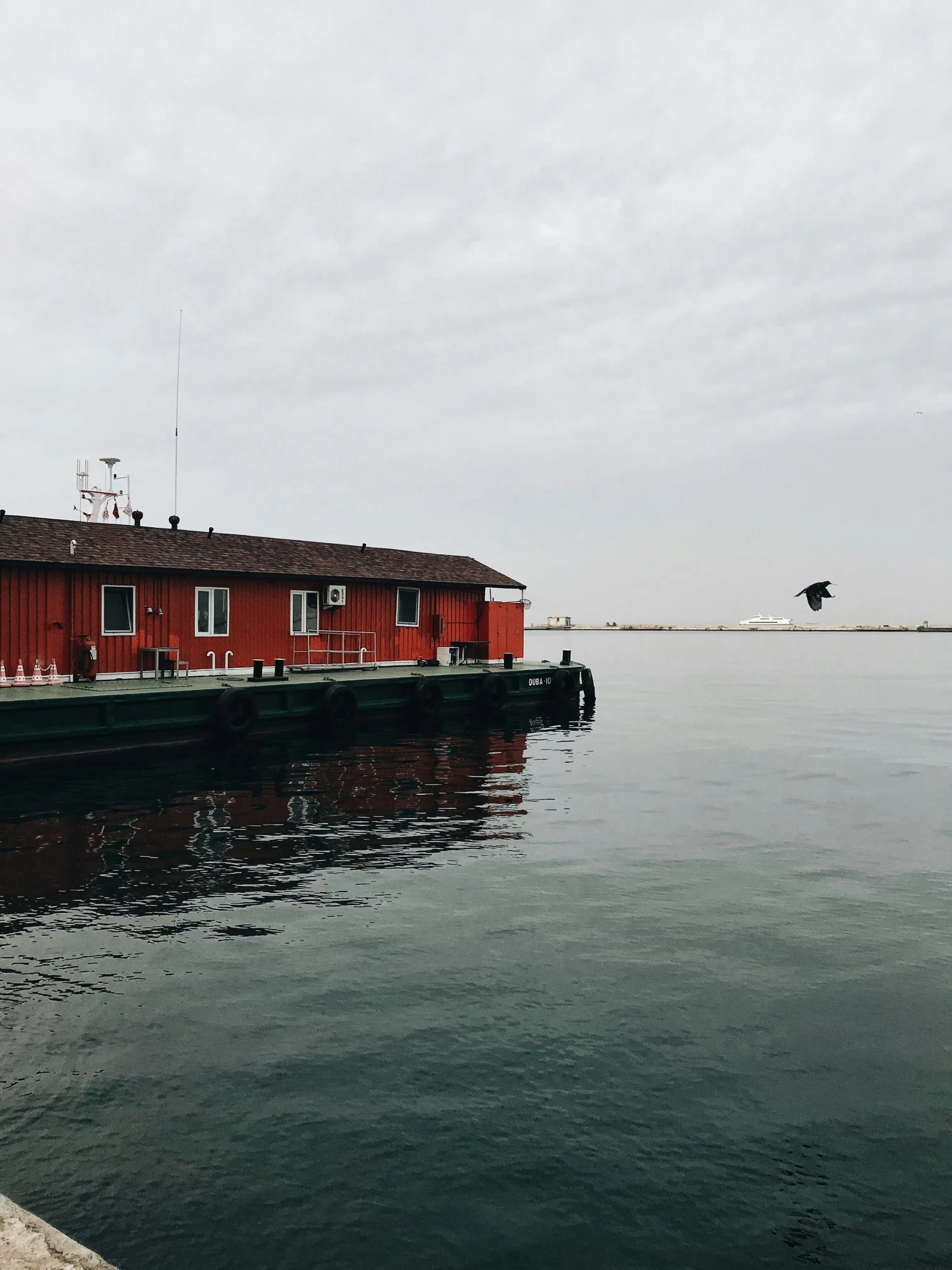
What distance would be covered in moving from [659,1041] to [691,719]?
27397mm

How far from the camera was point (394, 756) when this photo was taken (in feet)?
71.5

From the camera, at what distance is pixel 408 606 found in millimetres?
30797

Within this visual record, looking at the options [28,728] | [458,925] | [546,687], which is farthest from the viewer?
[546,687]

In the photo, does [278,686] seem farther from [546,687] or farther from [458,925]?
[458,925]

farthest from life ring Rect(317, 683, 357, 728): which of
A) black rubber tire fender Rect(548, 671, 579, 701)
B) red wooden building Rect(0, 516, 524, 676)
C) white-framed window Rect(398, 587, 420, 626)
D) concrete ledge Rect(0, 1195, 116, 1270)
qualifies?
concrete ledge Rect(0, 1195, 116, 1270)

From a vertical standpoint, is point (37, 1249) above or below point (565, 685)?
below

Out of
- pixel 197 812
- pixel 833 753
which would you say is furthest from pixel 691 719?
pixel 197 812

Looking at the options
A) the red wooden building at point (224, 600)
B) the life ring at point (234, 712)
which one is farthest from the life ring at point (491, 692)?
the life ring at point (234, 712)

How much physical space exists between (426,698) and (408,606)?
4960 mm

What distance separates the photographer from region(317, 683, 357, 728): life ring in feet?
79.8

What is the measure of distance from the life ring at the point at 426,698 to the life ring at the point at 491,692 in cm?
227

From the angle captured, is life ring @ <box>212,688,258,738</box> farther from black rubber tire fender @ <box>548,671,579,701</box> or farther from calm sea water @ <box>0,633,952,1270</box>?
black rubber tire fender @ <box>548,671,579,701</box>

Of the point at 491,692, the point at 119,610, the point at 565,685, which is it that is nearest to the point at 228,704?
the point at 119,610

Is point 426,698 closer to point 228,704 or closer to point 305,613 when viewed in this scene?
point 305,613
